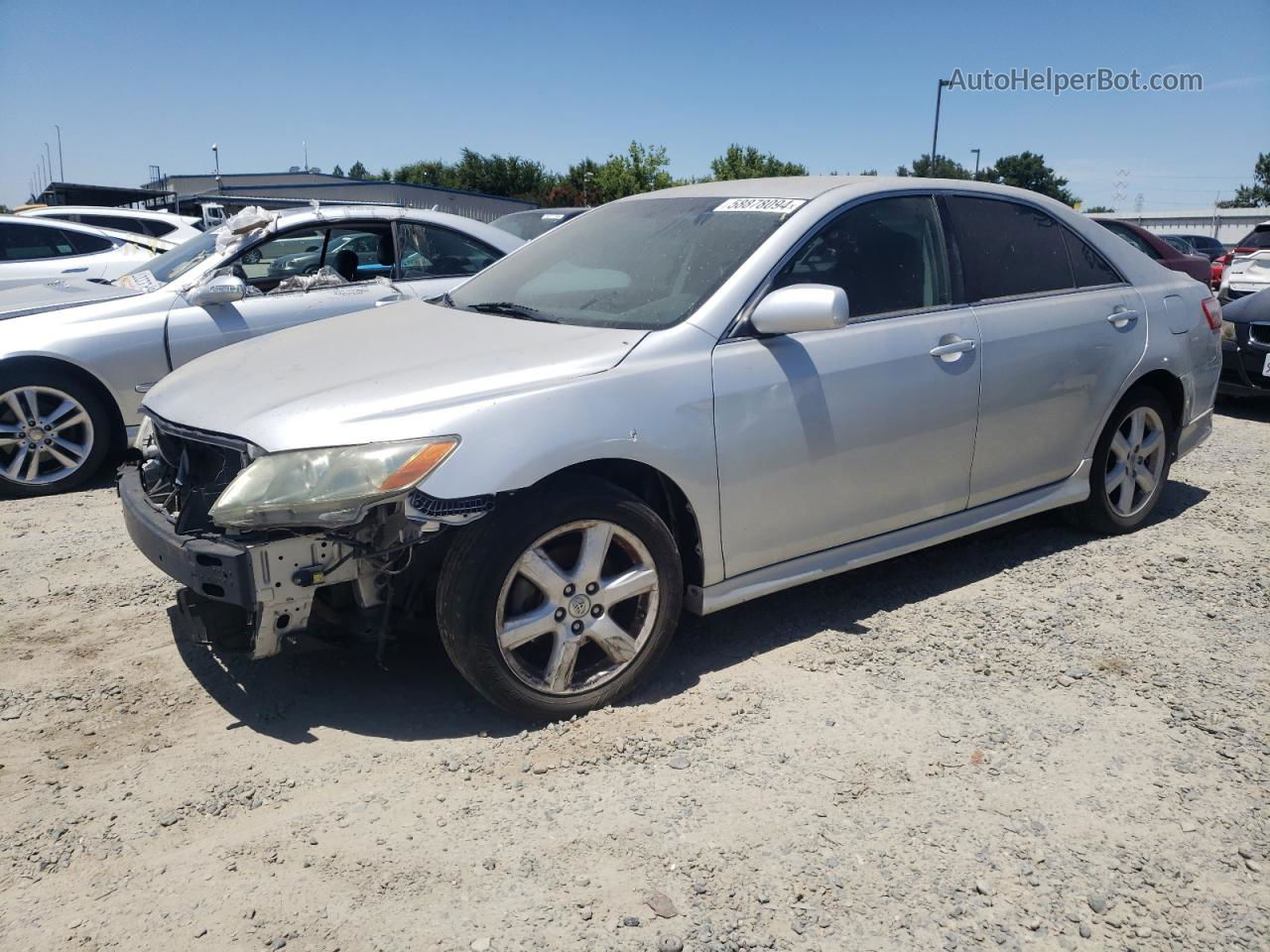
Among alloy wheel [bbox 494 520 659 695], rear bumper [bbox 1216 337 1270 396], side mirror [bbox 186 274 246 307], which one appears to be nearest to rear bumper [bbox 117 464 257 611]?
alloy wheel [bbox 494 520 659 695]

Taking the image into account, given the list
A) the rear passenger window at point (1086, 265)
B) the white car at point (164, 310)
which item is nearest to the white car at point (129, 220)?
the white car at point (164, 310)

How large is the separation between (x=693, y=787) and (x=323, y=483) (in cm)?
137

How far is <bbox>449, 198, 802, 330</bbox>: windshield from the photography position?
3645 mm

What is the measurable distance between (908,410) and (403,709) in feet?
7.13

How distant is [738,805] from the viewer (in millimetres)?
2855

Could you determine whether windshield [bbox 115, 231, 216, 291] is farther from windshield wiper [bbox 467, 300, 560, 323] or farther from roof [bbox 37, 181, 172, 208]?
roof [bbox 37, 181, 172, 208]

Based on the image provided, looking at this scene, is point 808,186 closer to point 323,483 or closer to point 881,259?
point 881,259

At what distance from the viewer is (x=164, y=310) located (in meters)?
6.24

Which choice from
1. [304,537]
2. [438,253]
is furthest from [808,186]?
[438,253]

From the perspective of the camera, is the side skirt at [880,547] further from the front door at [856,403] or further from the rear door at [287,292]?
the rear door at [287,292]

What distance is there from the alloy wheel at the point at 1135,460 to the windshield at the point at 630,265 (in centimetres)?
232

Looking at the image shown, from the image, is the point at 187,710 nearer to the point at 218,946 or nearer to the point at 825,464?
the point at 218,946

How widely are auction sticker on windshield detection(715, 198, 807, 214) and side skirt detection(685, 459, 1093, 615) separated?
1.31m

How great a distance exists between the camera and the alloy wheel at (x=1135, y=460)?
16.4 ft
